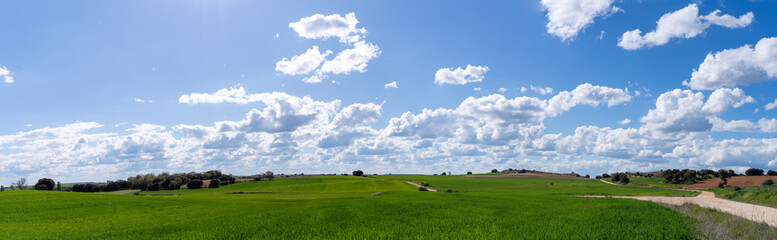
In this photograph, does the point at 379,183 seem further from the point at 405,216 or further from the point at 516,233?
the point at 516,233

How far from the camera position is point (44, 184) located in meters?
95.8

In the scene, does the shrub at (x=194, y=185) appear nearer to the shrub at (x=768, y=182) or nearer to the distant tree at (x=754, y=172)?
the shrub at (x=768, y=182)

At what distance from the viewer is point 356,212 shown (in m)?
30.0

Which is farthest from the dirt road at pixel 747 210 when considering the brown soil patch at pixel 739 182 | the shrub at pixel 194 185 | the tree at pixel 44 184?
the tree at pixel 44 184

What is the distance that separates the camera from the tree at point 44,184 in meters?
94.6

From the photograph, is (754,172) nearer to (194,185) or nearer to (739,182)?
(739,182)

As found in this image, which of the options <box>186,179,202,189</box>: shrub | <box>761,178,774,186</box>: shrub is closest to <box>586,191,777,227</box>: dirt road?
<box>761,178,774,186</box>: shrub

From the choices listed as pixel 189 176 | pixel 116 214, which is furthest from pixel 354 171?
pixel 116 214

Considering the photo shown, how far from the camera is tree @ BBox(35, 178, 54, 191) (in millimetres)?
94625

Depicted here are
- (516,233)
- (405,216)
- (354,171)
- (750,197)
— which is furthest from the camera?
(354,171)

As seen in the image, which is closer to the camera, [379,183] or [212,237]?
[212,237]

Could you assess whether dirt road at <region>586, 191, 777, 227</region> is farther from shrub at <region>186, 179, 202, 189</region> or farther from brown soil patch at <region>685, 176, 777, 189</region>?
shrub at <region>186, 179, 202, 189</region>

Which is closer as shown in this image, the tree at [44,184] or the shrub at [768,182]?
the shrub at [768,182]

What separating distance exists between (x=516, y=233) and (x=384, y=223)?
334 inches
